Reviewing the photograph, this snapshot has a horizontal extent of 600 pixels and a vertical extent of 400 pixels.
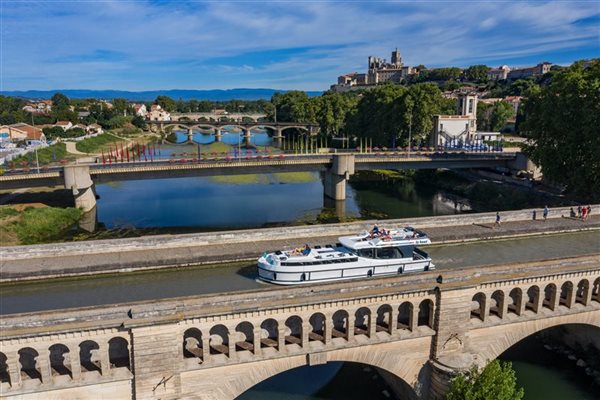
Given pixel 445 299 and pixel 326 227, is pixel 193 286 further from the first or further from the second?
pixel 445 299

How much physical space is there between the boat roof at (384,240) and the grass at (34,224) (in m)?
38.9

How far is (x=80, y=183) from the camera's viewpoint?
2322 inches

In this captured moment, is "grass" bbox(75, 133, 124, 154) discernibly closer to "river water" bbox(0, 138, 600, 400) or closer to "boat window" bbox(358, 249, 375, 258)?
"river water" bbox(0, 138, 600, 400)

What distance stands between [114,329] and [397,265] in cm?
1410

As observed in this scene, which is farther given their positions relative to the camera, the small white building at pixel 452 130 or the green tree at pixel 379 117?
the green tree at pixel 379 117

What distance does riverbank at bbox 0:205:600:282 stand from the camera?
2547 cm

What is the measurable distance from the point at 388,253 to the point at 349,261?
230 centimetres

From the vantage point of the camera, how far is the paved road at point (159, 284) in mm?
22516

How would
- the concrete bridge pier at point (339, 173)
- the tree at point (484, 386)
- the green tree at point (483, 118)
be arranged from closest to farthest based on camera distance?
1. the tree at point (484, 386)
2. the concrete bridge pier at point (339, 173)
3. the green tree at point (483, 118)

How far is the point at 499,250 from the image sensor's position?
3005 centimetres

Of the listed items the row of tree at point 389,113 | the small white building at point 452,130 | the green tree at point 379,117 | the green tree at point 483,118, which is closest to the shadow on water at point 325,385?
the row of tree at point 389,113

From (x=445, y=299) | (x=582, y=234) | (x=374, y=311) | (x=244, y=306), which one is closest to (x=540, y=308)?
(x=445, y=299)

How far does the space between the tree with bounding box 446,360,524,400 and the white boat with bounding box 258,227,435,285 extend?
6.07 metres

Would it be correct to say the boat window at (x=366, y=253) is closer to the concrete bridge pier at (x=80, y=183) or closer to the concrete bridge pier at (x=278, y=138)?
the concrete bridge pier at (x=80, y=183)
